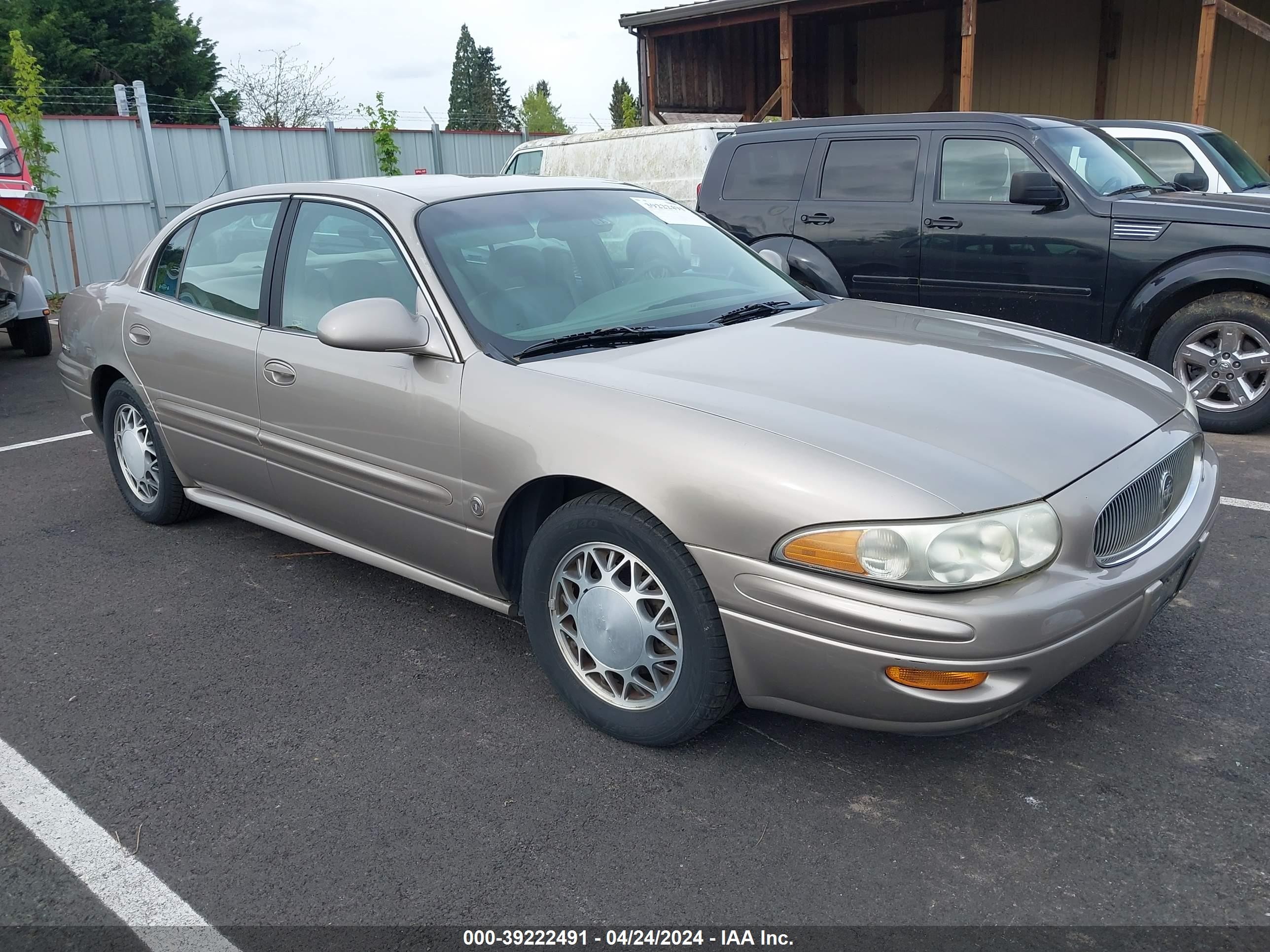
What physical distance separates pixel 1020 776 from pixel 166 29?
39470 millimetres

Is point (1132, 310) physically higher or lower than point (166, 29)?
lower

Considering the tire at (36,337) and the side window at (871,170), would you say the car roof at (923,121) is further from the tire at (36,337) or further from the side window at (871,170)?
the tire at (36,337)

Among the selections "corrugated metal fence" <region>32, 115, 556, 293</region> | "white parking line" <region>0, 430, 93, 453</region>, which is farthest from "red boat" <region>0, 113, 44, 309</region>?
"corrugated metal fence" <region>32, 115, 556, 293</region>

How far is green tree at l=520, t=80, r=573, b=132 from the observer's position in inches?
3236

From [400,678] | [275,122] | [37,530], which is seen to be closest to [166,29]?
[275,122]

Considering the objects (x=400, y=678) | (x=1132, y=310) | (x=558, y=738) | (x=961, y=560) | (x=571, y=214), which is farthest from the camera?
(x=1132, y=310)

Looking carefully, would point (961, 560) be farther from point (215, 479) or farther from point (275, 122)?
point (275, 122)

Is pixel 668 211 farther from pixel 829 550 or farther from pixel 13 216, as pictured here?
pixel 13 216

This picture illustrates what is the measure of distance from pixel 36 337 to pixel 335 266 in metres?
7.60

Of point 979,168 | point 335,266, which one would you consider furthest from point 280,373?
point 979,168

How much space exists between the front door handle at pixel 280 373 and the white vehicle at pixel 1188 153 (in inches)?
285

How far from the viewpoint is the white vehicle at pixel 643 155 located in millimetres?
11328

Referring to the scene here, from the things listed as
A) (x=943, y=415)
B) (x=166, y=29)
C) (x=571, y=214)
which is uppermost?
(x=166, y=29)

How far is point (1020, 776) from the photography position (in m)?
2.78
